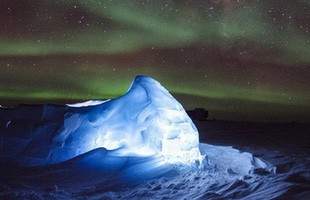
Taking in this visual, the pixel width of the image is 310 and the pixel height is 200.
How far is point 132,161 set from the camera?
6.98 m

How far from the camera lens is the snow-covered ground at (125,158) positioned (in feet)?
18.7

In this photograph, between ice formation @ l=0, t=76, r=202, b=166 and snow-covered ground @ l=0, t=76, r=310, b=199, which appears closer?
snow-covered ground @ l=0, t=76, r=310, b=199

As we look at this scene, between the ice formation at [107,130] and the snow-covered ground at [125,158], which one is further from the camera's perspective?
the ice formation at [107,130]

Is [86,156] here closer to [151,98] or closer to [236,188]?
[151,98]

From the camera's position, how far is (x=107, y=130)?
25.9 feet

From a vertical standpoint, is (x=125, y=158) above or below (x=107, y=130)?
below

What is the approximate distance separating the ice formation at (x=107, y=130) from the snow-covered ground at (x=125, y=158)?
19 mm

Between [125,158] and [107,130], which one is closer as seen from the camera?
[125,158]

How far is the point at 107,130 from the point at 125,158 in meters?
1.05

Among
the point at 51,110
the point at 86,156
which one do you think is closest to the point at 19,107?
the point at 51,110

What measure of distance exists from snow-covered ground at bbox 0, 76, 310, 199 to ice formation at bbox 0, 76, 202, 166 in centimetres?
2

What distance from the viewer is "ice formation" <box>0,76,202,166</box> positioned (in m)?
7.37

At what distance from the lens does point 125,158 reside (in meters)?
7.05

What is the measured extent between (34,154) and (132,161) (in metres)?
2.12
